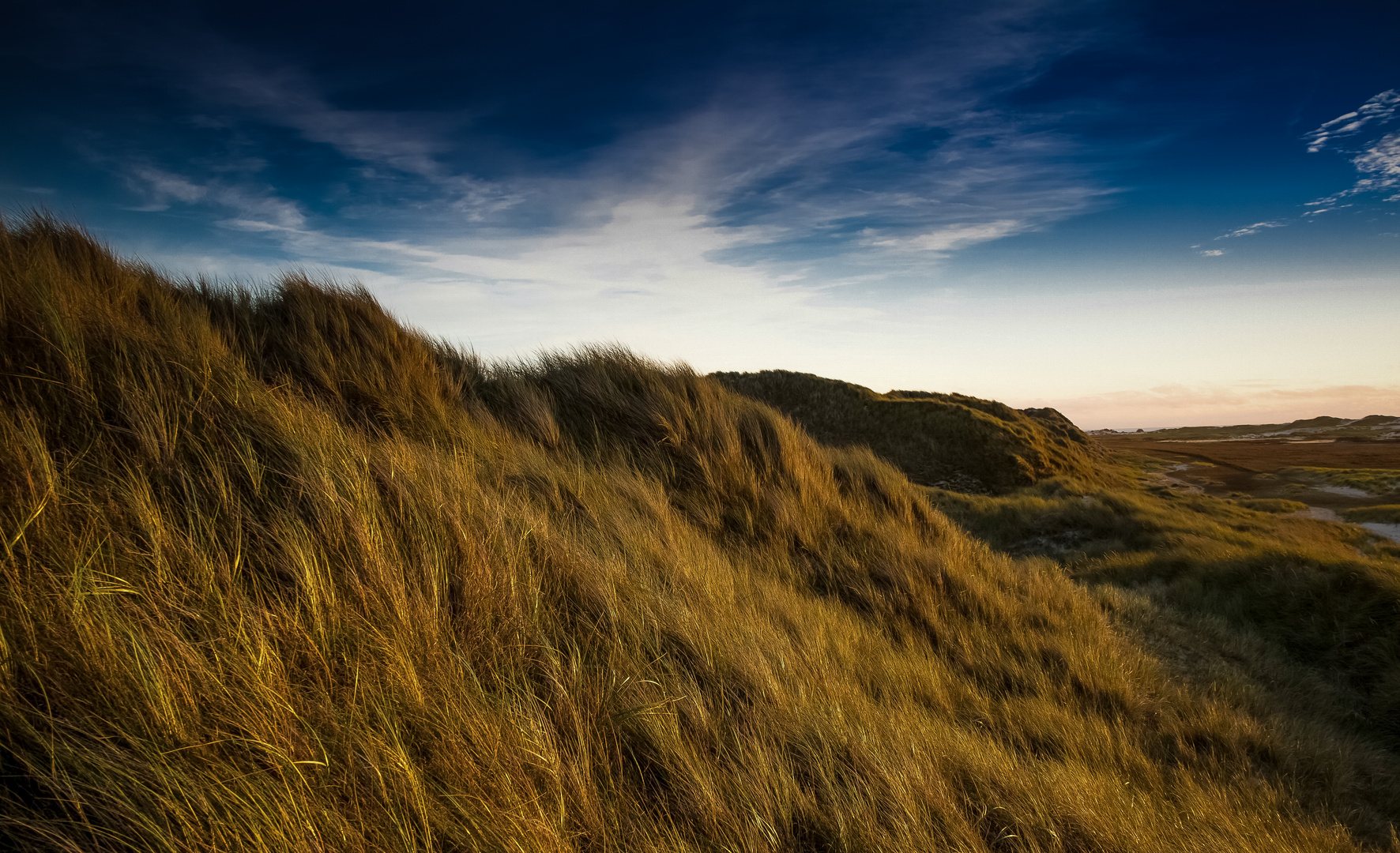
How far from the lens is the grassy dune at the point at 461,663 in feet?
4.59

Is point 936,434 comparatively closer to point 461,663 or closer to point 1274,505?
point 1274,505

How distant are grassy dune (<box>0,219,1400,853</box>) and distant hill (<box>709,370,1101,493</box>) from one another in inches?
526

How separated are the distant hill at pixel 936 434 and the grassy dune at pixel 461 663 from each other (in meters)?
13.4

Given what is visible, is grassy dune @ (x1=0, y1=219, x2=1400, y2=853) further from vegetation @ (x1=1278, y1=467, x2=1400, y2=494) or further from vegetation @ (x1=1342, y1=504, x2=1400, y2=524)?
vegetation @ (x1=1278, y1=467, x2=1400, y2=494)

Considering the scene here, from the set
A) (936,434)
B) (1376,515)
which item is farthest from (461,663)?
(1376,515)

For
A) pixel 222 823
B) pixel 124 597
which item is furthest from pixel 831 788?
pixel 124 597

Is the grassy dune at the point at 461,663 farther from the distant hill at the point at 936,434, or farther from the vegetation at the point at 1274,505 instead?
the vegetation at the point at 1274,505

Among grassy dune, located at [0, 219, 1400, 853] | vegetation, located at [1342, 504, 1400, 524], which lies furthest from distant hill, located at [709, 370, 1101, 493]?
grassy dune, located at [0, 219, 1400, 853]

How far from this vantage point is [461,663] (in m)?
1.92

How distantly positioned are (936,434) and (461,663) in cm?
1884

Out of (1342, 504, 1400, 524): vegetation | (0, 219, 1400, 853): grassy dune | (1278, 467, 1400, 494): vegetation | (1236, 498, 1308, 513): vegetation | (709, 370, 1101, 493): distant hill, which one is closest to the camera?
(0, 219, 1400, 853): grassy dune

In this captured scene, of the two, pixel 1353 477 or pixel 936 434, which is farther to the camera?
pixel 1353 477

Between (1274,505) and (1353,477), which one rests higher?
(1353,477)

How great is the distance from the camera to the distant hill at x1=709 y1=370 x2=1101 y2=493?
17297 millimetres
